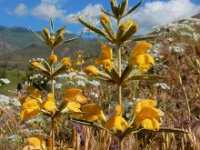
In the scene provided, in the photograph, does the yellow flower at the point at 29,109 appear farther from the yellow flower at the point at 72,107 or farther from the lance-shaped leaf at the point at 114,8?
the lance-shaped leaf at the point at 114,8

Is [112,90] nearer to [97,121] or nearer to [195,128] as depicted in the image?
[195,128]

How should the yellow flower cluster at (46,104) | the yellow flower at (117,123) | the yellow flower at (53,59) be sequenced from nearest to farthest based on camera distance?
1. the yellow flower at (117,123)
2. the yellow flower cluster at (46,104)
3. the yellow flower at (53,59)

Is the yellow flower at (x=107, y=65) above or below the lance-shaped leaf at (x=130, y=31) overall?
below

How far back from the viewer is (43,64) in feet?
3.90

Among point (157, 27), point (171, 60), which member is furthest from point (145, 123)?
point (157, 27)

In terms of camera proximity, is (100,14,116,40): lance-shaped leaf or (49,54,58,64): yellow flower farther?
(49,54,58,64): yellow flower

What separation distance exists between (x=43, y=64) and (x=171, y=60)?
13.2 feet

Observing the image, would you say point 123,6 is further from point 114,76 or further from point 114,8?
point 114,76

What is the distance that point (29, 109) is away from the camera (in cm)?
109

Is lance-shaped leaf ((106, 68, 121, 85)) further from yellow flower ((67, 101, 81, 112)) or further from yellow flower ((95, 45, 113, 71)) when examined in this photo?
yellow flower ((67, 101, 81, 112))

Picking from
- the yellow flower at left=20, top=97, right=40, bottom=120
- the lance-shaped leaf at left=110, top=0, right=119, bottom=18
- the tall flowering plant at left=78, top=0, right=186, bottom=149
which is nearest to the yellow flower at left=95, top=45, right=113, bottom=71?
the tall flowering plant at left=78, top=0, right=186, bottom=149

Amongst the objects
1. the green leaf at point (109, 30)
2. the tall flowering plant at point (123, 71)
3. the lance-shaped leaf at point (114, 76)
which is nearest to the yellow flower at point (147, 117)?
the tall flowering plant at point (123, 71)

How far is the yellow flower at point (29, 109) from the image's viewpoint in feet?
3.58

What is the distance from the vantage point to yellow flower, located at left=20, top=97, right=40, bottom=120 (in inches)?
42.9
